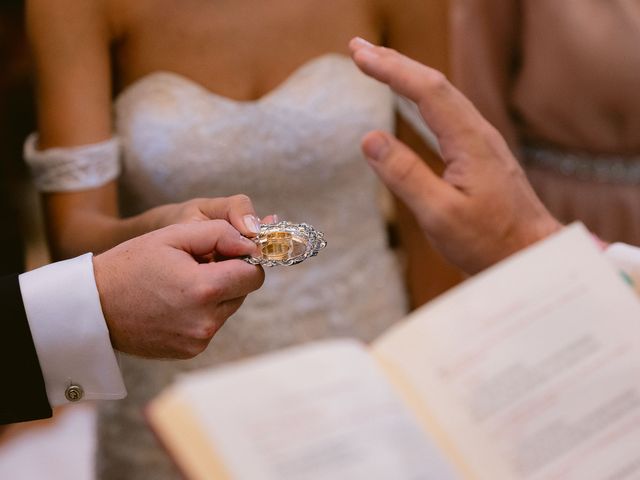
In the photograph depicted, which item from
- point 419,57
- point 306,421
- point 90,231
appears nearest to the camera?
point 306,421

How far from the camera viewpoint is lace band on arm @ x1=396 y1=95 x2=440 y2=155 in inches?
29.0

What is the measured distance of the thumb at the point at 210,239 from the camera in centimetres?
61

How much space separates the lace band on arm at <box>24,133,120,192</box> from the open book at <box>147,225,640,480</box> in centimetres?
40

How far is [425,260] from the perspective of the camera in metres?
0.97

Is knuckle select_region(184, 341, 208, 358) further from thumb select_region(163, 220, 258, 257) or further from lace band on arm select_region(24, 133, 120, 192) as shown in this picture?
lace band on arm select_region(24, 133, 120, 192)

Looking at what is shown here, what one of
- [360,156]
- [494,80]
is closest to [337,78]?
[360,156]

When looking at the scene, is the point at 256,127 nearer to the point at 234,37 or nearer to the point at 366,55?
the point at 234,37

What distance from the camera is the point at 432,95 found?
64 centimetres

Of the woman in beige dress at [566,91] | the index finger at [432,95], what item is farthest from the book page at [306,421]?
the woman in beige dress at [566,91]

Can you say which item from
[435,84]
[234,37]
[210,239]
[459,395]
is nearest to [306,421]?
[459,395]

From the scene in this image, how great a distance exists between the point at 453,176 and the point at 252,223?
17 centimetres

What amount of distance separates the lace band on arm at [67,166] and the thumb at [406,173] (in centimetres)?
33

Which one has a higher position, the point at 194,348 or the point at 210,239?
the point at 210,239

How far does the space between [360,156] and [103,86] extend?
14.3 inches
